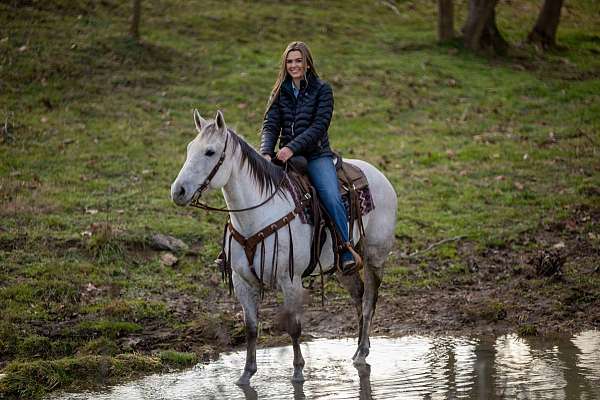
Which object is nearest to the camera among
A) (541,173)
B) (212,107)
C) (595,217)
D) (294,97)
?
(294,97)

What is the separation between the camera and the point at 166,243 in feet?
37.3

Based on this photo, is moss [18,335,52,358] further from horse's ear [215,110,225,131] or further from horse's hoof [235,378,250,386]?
horse's ear [215,110,225,131]

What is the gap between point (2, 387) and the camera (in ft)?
23.1

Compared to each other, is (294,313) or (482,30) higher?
(482,30)

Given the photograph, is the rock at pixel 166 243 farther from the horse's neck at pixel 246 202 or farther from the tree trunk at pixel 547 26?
the tree trunk at pixel 547 26

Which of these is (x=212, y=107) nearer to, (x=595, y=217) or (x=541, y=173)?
(x=541, y=173)

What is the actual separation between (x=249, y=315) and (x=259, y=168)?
1.36 metres

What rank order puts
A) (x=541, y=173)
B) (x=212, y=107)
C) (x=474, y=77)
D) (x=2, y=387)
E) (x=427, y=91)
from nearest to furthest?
(x=2, y=387) < (x=541, y=173) < (x=212, y=107) < (x=427, y=91) < (x=474, y=77)

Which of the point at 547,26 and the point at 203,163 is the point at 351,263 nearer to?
the point at 203,163

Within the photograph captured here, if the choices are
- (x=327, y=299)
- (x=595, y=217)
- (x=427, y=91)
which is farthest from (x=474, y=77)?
(x=327, y=299)

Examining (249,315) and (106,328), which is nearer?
(249,315)

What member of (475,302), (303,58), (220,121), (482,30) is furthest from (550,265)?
(482,30)

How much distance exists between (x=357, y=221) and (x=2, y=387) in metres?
3.71

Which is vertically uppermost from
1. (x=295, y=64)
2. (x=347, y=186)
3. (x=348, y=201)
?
(x=295, y=64)
